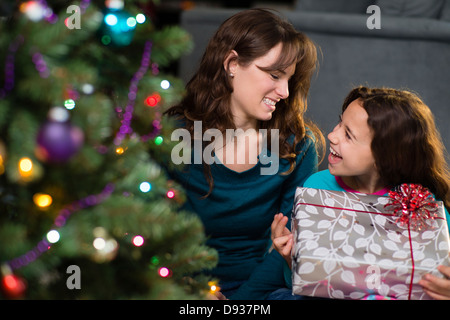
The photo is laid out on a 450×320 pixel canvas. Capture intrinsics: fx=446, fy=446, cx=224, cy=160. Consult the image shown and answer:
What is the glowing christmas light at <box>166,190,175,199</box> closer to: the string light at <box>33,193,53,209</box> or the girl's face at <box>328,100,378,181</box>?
the string light at <box>33,193,53,209</box>

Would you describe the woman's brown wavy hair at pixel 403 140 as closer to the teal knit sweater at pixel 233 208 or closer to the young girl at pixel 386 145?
the young girl at pixel 386 145

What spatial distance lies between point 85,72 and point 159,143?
0.28 metres

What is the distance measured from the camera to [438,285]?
1041 mm

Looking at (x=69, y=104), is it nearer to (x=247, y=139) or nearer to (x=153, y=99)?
(x=153, y=99)

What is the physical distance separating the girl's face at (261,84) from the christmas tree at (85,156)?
0.55 meters

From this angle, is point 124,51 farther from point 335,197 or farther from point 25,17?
point 335,197

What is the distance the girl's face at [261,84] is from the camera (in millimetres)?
1398

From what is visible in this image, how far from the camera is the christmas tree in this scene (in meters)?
0.68

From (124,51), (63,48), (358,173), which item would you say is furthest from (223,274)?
(63,48)

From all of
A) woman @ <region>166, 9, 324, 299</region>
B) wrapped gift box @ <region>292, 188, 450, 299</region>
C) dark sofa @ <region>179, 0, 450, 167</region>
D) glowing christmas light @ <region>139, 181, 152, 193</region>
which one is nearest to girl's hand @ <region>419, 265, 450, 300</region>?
wrapped gift box @ <region>292, 188, 450, 299</region>

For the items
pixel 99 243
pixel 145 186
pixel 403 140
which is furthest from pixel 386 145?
pixel 99 243

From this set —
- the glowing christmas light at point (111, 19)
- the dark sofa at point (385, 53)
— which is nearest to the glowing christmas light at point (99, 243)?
the glowing christmas light at point (111, 19)

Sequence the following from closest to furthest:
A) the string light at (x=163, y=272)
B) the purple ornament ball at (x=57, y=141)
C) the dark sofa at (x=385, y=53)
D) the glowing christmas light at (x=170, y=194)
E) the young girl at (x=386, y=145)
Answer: the purple ornament ball at (x=57, y=141) < the string light at (x=163, y=272) < the glowing christmas light at (x=170, y=194) < the young girl at (x=386, y=145) < the dark sofa at (x=385, y=53)

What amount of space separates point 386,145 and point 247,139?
482 millimetres
